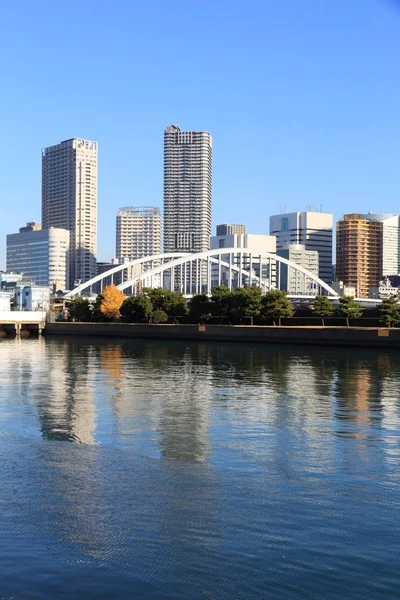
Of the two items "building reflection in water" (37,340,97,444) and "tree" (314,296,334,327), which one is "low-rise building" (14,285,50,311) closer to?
"tree" (314,296,334,327)

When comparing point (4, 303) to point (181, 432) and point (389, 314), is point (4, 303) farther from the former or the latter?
point (181, 432)

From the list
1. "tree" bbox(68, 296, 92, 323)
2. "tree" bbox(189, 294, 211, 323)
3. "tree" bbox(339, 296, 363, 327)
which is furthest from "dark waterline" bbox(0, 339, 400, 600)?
"tree" bbox(68, 296, 92, 323)

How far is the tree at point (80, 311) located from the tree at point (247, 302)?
2726cm

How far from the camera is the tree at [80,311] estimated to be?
109 m

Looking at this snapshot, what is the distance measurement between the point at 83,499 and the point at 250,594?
5404mm

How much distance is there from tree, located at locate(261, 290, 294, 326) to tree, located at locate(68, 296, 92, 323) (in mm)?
30802

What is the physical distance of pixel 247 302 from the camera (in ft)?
285

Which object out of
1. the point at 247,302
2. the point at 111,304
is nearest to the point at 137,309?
the point at 111,304

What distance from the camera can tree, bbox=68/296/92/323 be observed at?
357 feet

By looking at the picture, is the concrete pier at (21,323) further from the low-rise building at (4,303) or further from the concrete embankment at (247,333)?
the low-rise building at (4,303)

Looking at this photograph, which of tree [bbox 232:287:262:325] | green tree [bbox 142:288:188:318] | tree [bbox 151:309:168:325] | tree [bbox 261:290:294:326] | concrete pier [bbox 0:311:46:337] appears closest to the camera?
tree [bbox 261:290:294:326]

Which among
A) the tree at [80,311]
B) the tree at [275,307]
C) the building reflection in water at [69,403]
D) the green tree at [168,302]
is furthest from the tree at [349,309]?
the tree at [80,311]

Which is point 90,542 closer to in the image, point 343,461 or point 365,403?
point 343,461

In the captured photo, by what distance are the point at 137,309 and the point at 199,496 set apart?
270ft
